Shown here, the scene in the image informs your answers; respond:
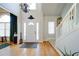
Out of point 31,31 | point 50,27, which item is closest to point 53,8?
point 50,27

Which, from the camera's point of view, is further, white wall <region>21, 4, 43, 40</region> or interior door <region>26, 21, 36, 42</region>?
interior door <region>26, 21, 36, 42</region>

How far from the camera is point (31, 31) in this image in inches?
485

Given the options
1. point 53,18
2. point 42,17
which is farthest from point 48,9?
point 42,17

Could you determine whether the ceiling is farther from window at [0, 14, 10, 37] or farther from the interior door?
window at [0, 14, 10, 37]

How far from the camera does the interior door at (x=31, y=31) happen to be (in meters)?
12.2

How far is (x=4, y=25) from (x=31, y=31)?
2.28 m

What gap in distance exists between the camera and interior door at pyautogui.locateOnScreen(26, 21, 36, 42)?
12.2 metres

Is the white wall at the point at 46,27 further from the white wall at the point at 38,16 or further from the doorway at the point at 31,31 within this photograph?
the doorway at the point at 31,31

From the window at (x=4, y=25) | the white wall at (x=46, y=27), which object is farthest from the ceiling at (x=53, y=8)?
the window at (x=4, y=25)

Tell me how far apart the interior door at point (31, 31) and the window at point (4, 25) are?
1583 millimetres

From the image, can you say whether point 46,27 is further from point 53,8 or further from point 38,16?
point 53,8

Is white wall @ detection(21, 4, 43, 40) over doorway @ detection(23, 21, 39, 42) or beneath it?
over

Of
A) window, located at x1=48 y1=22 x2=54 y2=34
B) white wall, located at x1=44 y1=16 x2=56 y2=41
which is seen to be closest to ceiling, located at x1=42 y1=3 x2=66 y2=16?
white wall, located at x1=44 y1=16 x2=56 y2=41

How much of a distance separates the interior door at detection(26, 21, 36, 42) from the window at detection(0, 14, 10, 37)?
158 cm
